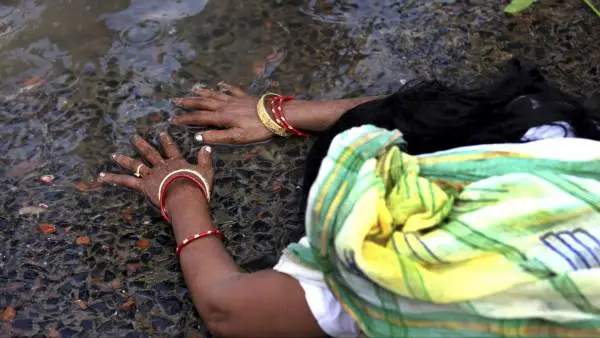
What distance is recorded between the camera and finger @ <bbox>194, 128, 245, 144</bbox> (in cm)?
214

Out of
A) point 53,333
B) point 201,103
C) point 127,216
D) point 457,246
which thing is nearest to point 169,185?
point 127,216

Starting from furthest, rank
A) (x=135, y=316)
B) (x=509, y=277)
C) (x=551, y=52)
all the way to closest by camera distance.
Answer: (x=551, y=52) < (x=135, y=316) < (x=509, y=277)

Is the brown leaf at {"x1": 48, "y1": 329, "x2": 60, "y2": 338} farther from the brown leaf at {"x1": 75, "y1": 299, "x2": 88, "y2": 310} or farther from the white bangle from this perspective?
the white bangle

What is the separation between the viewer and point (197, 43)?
252 cm

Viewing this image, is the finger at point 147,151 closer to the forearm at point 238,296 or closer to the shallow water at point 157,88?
the shallow water at point 157,88

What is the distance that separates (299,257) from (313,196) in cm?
23

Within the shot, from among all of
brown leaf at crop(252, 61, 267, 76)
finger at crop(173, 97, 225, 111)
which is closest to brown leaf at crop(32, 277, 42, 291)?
finger at crop(173, 97, 225, 111)

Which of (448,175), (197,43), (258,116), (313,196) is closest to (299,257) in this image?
(313,196)

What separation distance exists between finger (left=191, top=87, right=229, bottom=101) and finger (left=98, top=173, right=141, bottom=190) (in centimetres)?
40

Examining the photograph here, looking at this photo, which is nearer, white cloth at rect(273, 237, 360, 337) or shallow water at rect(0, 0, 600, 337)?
white cloth at rect(273, 237, 360, 337)

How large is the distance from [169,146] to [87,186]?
27 cm

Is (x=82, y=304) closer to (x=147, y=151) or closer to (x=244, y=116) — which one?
(x=147, y=151)

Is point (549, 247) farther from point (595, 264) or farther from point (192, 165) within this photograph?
point (192, 165)

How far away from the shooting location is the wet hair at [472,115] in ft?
5.41
